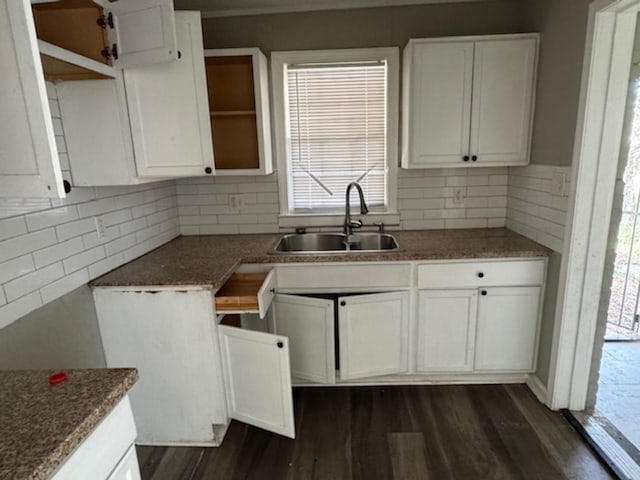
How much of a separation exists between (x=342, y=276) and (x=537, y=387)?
130 cm

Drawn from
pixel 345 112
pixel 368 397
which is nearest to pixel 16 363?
pixel 368 397

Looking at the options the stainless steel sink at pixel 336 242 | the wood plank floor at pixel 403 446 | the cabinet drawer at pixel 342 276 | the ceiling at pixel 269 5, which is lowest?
the wood plank floor at pixel 403 446

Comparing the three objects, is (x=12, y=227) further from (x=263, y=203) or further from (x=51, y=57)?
(x=263, y=203)

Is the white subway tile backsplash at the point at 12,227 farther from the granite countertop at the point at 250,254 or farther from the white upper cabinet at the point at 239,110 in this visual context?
the white upper cabinet at the point at 239,110

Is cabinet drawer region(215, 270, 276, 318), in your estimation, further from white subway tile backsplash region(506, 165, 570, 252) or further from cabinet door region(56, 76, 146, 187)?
white subway tile backsplash region(506, 165, 570, 252)

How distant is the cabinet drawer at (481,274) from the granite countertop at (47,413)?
1590mm

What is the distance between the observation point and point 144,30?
62.6 inches

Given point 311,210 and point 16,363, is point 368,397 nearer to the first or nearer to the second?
point 311,210

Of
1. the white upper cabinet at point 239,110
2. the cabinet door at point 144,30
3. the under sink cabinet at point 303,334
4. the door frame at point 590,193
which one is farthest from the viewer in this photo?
the white upper cabinet at point 239,110

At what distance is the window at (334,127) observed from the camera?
2506 millimetres

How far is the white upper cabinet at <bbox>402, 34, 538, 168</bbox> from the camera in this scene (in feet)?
7.15

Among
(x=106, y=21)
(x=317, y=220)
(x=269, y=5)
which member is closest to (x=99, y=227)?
(x=106, y=21)

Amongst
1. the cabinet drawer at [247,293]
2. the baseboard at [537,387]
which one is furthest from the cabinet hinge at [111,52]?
the baseboard at [537,387]

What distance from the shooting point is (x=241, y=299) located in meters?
1.77
